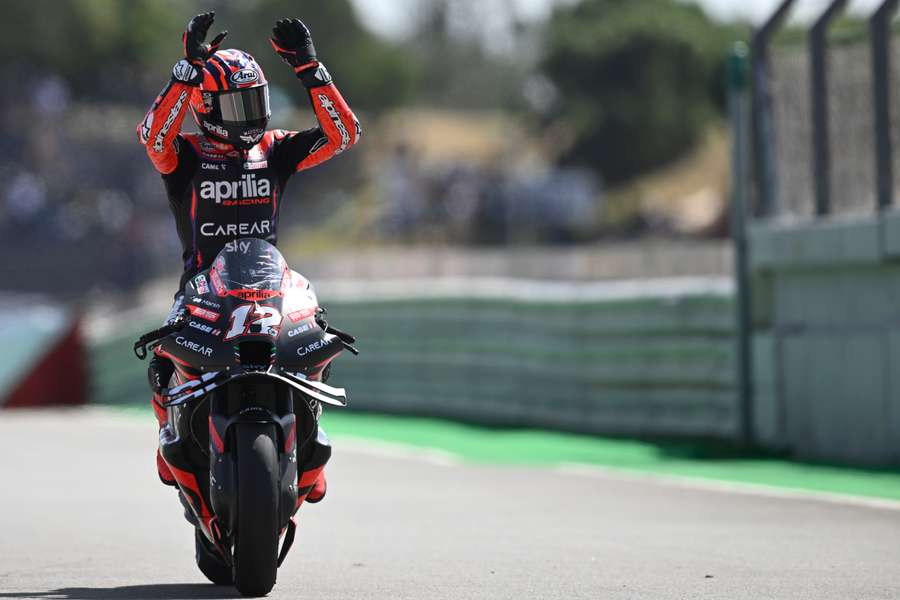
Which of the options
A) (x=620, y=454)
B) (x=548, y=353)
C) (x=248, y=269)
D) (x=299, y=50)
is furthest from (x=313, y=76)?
(x=548, y=353)

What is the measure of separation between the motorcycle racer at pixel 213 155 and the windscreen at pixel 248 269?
26cm

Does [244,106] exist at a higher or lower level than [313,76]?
lower

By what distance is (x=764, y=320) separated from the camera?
1492 cm

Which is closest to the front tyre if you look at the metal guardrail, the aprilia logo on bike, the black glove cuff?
the aprilia logo on bike

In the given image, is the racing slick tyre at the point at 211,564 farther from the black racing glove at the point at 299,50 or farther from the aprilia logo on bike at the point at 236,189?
the black racing glove at the point at 299,50

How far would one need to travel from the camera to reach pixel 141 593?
6844 millimetres

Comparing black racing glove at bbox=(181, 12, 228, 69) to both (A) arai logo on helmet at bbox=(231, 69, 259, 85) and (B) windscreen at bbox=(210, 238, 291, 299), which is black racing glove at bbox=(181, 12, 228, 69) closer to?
(A) arai logo on helmet at bbox=(231, 69, 259, 85)

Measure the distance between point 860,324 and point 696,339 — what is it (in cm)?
220

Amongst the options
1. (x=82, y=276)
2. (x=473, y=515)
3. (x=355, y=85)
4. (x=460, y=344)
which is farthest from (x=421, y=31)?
(x=473, y=515)

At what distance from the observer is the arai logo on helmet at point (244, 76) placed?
23.3 feet

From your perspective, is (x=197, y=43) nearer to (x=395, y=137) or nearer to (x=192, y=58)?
(x=192, y=58)

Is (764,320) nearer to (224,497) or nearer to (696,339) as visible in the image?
(696,339)

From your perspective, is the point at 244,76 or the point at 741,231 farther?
the point at 741,231

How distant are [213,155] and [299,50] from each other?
57cm
